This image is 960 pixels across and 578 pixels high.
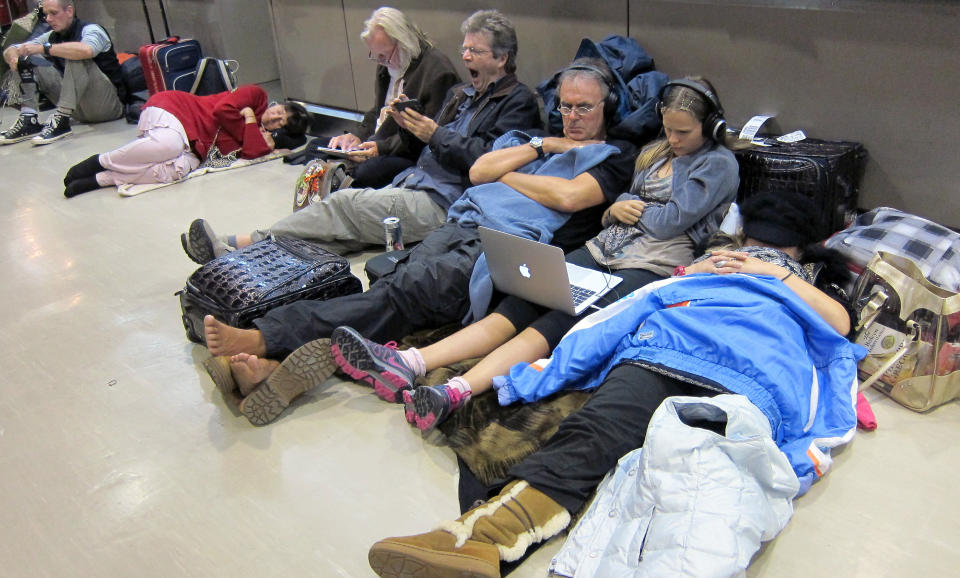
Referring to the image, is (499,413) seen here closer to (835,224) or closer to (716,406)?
(716,406)

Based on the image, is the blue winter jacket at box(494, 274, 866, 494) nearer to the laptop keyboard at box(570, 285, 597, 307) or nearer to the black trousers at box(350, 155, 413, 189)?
the laptop keyboard at box(570, 285, 597, 307)

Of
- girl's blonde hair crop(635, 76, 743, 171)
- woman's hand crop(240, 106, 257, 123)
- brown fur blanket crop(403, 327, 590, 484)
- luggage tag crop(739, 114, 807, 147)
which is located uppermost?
girl's blonde hair crop(635, 76, 743, 171)

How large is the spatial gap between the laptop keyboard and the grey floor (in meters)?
0.66

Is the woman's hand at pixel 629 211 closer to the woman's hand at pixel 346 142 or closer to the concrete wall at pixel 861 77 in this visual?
the concrete wall at pixel 861 77

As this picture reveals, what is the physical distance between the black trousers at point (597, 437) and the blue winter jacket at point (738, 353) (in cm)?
7

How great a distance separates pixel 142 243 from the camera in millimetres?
3766

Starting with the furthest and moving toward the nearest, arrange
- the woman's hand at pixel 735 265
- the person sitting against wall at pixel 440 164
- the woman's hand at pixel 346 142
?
1. the woman's hand at pixel 346 142
2. the person sitting against wall at pixel 440 164
3. the woman's hand at pixel 735 265

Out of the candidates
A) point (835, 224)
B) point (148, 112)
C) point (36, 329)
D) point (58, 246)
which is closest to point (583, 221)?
point (835, 224)

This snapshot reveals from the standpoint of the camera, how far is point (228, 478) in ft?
6.91

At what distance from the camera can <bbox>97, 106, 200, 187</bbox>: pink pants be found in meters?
4.57

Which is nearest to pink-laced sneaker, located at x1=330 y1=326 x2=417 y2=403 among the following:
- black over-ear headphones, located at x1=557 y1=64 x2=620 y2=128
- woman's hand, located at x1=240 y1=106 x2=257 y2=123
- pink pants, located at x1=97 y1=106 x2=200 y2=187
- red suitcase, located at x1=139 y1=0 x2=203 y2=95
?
black over-ear headphones, located at x1=557 y1=64 x2=620 y2=128

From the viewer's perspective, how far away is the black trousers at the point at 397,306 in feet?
7.91

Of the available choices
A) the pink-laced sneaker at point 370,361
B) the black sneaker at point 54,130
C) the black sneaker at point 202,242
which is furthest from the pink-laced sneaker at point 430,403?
the black sneaker at point 54,130

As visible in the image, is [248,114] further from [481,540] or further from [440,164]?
[481,540]
